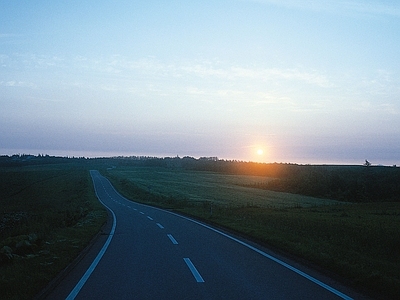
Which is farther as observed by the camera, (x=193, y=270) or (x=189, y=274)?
(x=193, y=270)

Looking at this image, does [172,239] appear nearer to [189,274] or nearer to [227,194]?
[189,274]

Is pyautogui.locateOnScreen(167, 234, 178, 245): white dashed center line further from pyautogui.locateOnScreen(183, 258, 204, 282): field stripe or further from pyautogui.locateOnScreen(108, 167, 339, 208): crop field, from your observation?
pyautogui.locateOnScreen(108, 167, 339, 208): crop field

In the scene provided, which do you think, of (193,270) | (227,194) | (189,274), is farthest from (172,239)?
(227,194)

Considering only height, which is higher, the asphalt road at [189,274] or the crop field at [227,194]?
the asphalt road at [189,274]

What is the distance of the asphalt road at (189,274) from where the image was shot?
8172 millimetres

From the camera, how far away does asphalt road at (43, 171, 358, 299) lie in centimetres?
817

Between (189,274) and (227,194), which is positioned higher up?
(189,274)

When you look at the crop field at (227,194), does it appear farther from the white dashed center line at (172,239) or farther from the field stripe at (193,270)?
the field stripe at (193,270)

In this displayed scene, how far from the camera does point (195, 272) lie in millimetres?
10227

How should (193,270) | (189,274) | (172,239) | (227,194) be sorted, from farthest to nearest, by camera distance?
(227,194) → (172,239) → (193,270) → (189,274)

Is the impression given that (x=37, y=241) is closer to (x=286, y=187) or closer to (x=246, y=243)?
(x=246, y=243)

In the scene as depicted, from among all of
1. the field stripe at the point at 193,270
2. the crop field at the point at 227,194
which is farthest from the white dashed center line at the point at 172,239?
the crop field at the point at 227,194

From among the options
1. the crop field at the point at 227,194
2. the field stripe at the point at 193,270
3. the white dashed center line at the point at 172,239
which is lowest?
the crop field at the point at 227,194

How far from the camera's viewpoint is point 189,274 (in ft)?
Answer: 32.8
